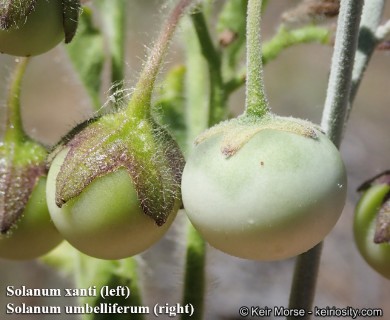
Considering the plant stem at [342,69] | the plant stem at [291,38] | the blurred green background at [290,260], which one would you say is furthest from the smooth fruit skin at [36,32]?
the blurred green background at [290,260]

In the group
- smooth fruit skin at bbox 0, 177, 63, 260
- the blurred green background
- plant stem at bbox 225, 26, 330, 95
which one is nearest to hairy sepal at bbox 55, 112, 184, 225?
smooth fruit skin at bbox 0, 177, 63, 260

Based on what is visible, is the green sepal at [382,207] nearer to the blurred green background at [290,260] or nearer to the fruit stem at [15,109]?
the fruit stem at [15,109]

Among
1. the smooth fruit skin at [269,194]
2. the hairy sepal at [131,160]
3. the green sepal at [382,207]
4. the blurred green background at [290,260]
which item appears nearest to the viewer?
the smooth fruit skin at [269,194]

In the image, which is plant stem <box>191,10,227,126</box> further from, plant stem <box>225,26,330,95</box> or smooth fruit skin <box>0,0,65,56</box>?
smooth fruit skin <box>0,0,65,56</box>

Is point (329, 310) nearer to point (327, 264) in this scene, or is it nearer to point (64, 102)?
point (327, 264)

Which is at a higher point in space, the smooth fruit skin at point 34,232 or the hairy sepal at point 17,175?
the hairy sepal at point 17,175

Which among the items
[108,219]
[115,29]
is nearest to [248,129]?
[108,219]

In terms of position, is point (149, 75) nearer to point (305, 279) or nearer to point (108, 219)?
point (108, 219)
